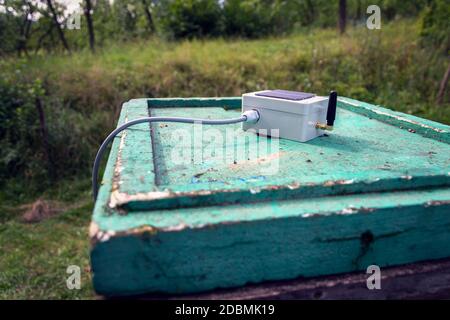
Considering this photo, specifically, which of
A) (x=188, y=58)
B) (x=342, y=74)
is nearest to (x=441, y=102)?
(x=342, y=74)

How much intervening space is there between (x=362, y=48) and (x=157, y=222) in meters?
5.62

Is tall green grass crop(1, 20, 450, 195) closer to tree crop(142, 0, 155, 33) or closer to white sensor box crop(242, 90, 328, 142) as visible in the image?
white sensor box crop(242, 90, 328, 142)

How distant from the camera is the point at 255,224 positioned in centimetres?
64

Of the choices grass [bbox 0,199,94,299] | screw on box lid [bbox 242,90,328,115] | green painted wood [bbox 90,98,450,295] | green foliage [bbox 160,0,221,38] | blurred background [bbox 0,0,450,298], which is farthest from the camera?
green foliage [bbox 160,0,221,38]

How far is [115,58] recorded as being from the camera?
18.3 feet

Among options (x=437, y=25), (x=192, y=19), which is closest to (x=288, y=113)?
(x=437, y=25)

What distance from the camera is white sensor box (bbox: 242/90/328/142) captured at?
1.07 meters

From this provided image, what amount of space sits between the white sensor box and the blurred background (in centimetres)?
173

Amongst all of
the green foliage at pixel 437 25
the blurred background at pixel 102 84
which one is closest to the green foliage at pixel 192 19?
the blurred background at pixel 102 84

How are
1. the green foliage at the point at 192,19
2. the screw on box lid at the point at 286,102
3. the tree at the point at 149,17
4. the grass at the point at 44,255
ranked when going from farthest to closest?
1. the tree at the point at 149,17
2. the green foliage at the point at 192,19
3. the grass at the point at 44,255
4. the screw on box lid at the point at 286,102

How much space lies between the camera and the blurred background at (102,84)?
2887mm

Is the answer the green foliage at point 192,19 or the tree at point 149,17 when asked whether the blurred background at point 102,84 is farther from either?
the tree at point 149,17

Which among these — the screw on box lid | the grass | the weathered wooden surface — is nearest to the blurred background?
the grass

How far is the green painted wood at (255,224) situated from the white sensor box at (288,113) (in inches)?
9.2
